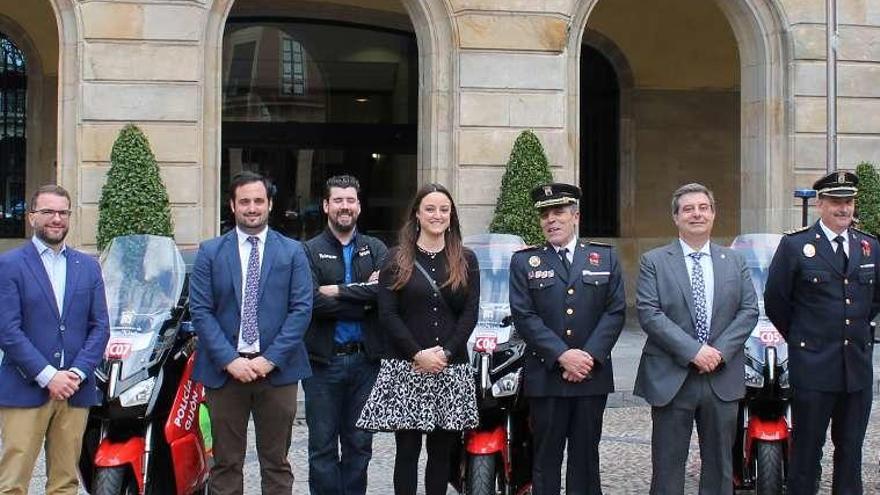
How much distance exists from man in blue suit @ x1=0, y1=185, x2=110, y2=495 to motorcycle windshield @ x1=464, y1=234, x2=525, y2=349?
2195 millimetres

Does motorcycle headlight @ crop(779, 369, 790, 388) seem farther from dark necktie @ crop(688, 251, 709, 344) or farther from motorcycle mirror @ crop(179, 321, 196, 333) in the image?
motorcycle mirror @ crop(179, 321, 196, 333)

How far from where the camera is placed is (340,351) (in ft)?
18.6

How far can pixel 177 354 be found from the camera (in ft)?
19.1

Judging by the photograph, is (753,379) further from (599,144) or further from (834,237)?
(599,144)

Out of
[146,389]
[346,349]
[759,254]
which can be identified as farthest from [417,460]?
[759,254]

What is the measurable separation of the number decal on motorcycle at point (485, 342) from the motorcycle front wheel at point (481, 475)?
24.9 inches

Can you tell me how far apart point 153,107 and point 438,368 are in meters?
7.64

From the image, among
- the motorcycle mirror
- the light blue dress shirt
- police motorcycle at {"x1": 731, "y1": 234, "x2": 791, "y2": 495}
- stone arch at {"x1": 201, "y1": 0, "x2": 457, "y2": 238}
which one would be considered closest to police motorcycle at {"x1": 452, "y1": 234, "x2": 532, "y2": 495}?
police motorcycle at {"x1": 731, "y1": 234, "x2": 791, "y2": 495}

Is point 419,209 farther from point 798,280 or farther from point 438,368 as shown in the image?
point 798,280

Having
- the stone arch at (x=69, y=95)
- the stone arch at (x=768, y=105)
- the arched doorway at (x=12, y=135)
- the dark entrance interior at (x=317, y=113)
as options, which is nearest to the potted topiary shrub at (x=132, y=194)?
the stone arch at (x=69, y=95)

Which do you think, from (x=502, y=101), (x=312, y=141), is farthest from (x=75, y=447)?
(x=312, y=141)

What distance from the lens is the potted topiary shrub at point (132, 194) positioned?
1140 centimetres

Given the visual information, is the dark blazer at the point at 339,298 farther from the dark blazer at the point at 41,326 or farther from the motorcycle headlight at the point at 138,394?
the dark blazer at the point at 41,326

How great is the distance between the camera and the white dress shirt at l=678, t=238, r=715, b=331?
5.41 m
